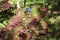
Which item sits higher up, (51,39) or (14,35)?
(14,35)

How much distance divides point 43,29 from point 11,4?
145 centimetres

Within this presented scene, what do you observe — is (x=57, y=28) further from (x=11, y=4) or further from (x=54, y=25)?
(x=11, y=4)

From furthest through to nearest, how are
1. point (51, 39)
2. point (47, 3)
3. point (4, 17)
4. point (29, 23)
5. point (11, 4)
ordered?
point (4, 17) < point (11, 4) < point (47, 3) < point (51, 39) < point (29, 23)

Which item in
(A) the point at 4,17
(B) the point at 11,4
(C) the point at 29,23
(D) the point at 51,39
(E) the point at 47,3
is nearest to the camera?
(C) the point at 29,23

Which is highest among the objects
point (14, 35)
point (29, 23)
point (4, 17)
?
point (29, 23)

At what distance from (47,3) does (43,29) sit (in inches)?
41.1

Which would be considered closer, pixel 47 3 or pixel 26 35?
pixel 26 35

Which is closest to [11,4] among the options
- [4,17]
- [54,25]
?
[4,17]

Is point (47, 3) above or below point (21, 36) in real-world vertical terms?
above

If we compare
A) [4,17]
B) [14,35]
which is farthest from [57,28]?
[4,17]

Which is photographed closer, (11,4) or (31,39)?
(31,39)

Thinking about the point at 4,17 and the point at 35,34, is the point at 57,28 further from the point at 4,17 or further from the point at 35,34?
the point at 4,17

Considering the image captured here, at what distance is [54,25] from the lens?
12.7 feet

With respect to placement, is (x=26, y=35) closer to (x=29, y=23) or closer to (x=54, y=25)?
(x=29, y=23)
